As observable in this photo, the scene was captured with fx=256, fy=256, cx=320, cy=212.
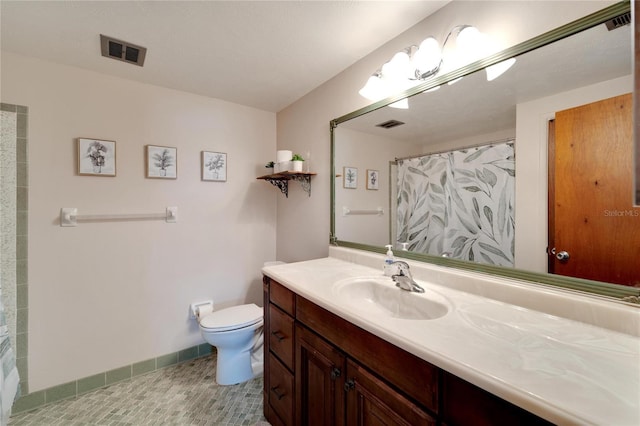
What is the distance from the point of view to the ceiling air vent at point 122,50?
143 centimetres

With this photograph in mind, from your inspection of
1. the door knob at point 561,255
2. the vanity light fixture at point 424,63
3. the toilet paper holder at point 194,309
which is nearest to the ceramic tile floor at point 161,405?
the toilet paper holder at point 194,309

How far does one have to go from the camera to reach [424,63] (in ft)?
3.99

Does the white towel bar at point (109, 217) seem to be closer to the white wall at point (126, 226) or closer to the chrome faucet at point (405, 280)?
the white wall at point (126, 226)

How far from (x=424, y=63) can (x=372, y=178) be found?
0.65 meters

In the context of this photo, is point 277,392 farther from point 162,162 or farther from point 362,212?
point 162,162

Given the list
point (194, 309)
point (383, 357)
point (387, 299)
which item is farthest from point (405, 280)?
point (194, 309)

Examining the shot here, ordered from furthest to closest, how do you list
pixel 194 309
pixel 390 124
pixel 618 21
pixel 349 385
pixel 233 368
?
pixel 194 309
pixel 233 368
pixel 390 124
pixel 349 385
pixel 618 21

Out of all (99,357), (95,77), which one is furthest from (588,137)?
(99,357)

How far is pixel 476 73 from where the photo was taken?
1.09 meters

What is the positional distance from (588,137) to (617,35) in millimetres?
299

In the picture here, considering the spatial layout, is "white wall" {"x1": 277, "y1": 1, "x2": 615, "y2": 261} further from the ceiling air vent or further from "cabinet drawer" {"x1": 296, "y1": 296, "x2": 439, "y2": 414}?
the ceiling air vent

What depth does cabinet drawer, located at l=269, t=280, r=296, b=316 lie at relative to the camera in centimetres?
120

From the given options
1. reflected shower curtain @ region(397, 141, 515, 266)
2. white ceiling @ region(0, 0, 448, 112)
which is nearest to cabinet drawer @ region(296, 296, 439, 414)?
reflected shower curtain @ region(397, 141, 515, 266)

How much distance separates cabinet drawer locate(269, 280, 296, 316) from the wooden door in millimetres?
1016
